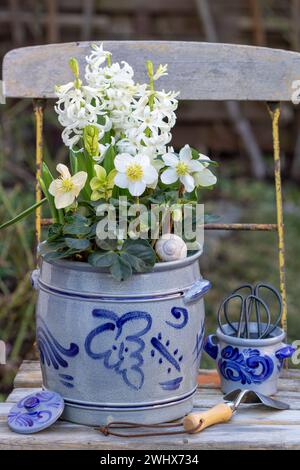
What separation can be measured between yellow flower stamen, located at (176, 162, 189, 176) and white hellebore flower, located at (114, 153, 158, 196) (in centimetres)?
6

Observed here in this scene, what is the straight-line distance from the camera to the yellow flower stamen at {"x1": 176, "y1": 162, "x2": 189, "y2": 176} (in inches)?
47.6

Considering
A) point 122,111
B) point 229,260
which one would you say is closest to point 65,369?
point 122,111

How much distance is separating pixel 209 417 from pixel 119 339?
194 millimetres

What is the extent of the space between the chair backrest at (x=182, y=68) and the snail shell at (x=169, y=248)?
0.47m

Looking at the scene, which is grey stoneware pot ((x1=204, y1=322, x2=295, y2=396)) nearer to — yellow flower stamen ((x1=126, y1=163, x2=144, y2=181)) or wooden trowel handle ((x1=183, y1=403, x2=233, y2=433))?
wooden trowel handle ((x1=183, y1=403, x2=233, y2=433))

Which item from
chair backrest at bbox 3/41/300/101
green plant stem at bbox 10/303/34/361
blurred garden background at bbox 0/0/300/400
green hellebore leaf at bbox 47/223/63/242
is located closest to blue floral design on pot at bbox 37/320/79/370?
green hellebore leaf at bbox 47/223/63/242

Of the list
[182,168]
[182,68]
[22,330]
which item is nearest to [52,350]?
[182,168]

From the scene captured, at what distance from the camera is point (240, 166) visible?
4625mm

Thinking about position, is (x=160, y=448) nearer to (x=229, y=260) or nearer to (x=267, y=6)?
(x=229, y=260)

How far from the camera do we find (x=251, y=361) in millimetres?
1377

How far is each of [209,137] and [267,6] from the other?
853 mm

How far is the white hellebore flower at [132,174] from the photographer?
1.16 metres

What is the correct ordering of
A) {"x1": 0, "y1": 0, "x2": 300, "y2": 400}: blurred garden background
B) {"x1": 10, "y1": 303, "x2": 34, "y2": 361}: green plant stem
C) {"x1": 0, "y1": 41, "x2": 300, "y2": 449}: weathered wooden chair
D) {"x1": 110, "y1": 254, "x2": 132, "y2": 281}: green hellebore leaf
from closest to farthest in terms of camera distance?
1. {"x1": 110, "y1": 254, "x2": 132, "y2": 281}: green hellebore leaf
2. {"x1": 0, "y1": 41, "x2": 300, "y2": 449}: weathered wooden chair
3. {"x1": 10, "y1": 303, "x2": 34, "y2": 361}: green plant stem
4. {"x1": 0, "y1": 0, "x2": 300, "y2": 400}: blurred garden background

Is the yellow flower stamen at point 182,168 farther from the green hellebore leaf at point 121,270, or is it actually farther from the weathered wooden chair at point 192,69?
the weathered wooden chair at point 192,69
